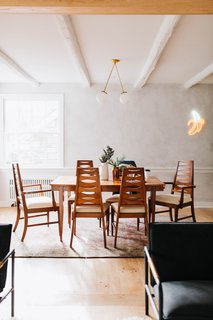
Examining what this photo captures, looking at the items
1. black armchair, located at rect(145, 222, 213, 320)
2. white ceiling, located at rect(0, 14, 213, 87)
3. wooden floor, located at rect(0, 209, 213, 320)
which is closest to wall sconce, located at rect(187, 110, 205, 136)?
white ceiling, located at rect(0, 14, 213, 87)

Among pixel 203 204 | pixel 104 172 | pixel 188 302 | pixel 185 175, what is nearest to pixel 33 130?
pixel 104 172

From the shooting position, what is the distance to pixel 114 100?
19.9 feet

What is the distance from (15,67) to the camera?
4.54 m

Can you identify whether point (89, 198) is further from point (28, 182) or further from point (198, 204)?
point (198, 204)

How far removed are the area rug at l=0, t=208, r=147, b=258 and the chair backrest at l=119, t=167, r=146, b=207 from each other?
0.56 meters

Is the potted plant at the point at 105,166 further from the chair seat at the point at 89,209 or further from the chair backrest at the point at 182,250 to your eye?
the chair backrest at the point at 182,250

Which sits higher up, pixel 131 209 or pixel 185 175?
pixel 185 175

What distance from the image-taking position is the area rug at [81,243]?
137 inches

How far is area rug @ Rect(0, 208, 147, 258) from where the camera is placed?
3.49 m

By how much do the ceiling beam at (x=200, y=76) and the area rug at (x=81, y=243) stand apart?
258cm

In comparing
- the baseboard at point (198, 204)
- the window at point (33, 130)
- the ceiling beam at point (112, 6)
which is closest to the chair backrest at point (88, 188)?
the ceiling beam at point (112, 6)

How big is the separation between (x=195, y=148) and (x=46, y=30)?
12.9ft

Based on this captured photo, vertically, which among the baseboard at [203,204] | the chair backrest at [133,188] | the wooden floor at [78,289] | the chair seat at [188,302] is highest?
the chair backrest at [133,188]

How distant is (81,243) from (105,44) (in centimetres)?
250
